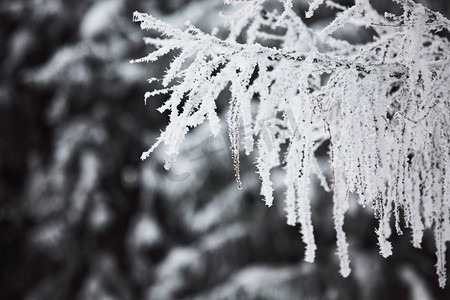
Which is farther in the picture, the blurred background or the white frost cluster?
the blurred background

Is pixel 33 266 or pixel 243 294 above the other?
pixel 33 266

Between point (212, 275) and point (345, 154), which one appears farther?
point (212, 275)

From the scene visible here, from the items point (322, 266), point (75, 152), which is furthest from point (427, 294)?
point (75, 152)

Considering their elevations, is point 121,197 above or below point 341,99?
above

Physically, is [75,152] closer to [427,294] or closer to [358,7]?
[427,294]

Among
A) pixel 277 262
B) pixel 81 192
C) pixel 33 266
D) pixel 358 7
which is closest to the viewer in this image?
pixel 358 7

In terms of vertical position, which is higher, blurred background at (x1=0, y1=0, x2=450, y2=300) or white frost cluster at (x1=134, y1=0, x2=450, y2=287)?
blurred background at (x1=0, y1=0, x2=450, y2=300)

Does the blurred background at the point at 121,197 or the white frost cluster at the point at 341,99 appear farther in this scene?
the blurred background at the point at 121,197

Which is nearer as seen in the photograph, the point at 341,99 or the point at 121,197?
the point at 341,99
